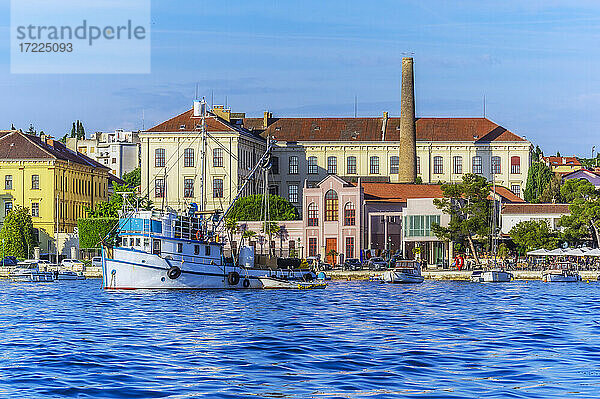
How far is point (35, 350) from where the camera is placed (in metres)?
35.7

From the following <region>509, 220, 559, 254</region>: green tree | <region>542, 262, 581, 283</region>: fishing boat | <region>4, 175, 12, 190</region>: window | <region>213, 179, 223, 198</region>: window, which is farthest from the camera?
<region>213, 179, 223, 198</region>: window

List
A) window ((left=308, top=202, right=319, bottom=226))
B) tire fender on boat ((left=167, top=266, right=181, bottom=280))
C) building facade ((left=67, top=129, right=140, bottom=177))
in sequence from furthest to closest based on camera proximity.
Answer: building facade ((left=67, top=129, right=140, bottom=177))
window ((left=308, top=202, right=319, bottom=226))
tire fender on boat ((left=167, top=266, right=181, bottom=280))

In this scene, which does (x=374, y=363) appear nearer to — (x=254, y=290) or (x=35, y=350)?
(x=35, y=350)

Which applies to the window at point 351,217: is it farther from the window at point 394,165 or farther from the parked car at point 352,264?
the window at point 394,165

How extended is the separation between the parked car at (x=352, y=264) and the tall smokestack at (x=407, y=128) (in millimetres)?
36222

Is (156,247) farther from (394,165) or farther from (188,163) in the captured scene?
(394,165)

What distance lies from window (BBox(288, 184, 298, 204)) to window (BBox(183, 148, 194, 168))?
1803 cm

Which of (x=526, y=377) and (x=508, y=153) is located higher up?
(x=508, y=153)

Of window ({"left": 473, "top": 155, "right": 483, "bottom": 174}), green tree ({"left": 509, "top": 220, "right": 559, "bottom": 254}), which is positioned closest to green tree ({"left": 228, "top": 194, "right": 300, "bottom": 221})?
green tree ({"left": 509, "top": 220, "right": 559, "bottom": 254})

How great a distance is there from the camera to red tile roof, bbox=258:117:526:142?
15162 cm

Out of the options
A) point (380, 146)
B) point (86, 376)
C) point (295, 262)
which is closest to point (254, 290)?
point (295, 262)

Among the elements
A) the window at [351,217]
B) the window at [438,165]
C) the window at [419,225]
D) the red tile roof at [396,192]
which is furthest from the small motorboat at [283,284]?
the window at [438,165]

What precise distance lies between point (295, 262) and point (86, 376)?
57.5 m

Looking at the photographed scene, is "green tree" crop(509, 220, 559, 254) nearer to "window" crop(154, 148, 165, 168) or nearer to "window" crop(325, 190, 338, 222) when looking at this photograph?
"window" crop(325, 190, 338, 222)
